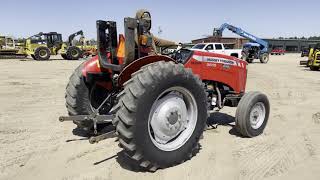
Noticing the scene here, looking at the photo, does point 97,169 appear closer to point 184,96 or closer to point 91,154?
point 91,154

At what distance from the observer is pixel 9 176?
4195mm

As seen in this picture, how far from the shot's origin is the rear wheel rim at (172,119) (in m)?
4.23

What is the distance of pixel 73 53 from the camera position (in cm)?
3005

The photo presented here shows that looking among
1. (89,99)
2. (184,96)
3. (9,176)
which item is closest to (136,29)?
(184,96)

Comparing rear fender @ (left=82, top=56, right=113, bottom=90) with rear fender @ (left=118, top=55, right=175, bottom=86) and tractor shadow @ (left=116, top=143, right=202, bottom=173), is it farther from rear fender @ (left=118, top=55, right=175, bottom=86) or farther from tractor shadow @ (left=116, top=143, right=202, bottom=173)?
tractor shadow @ (left=116, top=143, right=202, bottom=173)

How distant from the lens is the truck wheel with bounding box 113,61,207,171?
3822mm

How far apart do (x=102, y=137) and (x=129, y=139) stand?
0.43 meters

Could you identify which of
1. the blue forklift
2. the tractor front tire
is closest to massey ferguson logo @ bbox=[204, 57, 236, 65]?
the tractor front tire

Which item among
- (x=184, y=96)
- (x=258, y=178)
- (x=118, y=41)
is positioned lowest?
(x=258, y=178)

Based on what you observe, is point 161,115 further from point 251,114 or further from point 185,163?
point 251,114

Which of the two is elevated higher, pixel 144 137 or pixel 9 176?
pixel 144 137

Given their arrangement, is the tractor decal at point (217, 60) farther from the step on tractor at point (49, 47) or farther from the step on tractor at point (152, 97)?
the step on tractor at point (49, 47)

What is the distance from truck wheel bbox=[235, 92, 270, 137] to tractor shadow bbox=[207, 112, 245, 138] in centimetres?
25

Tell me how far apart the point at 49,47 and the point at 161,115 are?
28.1 meters
